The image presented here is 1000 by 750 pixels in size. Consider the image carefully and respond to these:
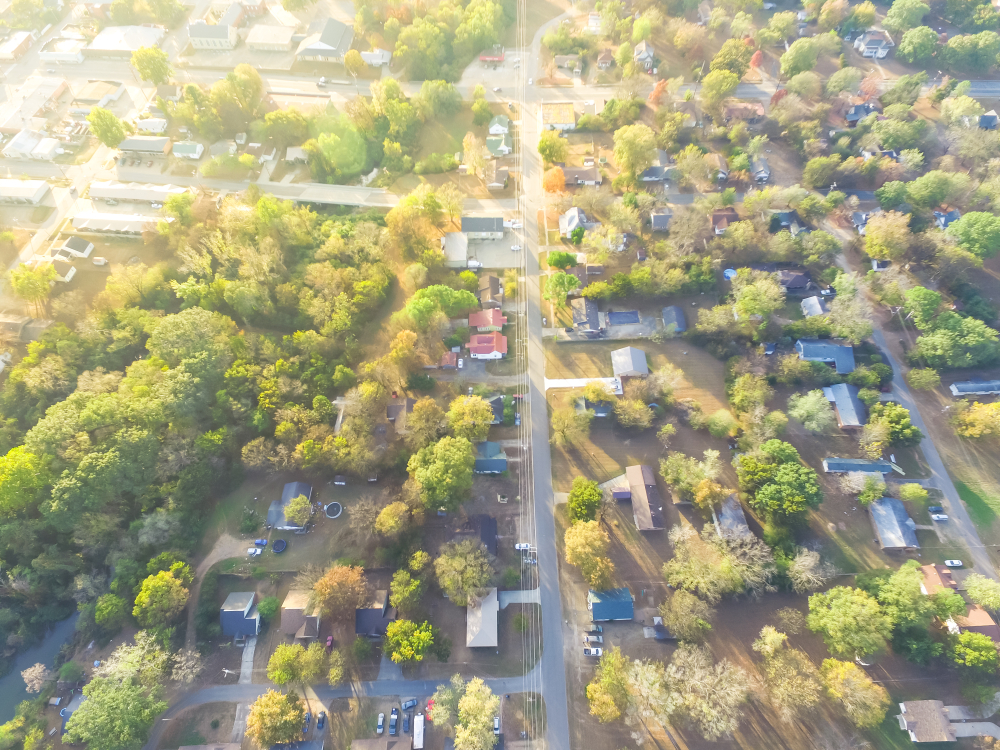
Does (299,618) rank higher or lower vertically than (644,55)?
lower

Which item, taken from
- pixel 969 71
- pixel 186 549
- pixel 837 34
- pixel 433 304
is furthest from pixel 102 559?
pixel 969 71

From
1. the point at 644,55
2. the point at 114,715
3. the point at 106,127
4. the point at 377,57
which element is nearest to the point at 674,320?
the point at 644,55

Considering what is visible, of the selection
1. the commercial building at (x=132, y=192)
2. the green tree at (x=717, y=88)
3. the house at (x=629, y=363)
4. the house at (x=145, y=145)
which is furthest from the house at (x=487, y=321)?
the house at (x=145, y=145)

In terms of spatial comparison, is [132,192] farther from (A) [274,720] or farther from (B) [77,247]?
(A) [274,720]

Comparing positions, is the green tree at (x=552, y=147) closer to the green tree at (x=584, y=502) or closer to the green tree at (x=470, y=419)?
the green tree at (x=470, y=419)

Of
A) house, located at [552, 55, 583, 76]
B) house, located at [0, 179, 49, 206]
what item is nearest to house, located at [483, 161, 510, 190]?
house, located at [552, 55, 583, 76]

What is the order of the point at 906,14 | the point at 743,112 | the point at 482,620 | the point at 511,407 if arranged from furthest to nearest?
1. the point at 906,14
2. the point at 743,112
3. the point at 511,407
4. the point at 482,620

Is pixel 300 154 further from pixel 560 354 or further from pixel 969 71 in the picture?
pixel 969 71

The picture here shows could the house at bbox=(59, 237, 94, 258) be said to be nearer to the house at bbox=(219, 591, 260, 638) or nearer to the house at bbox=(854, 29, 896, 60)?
the house at bbox=(219, 591, 260, 638)
